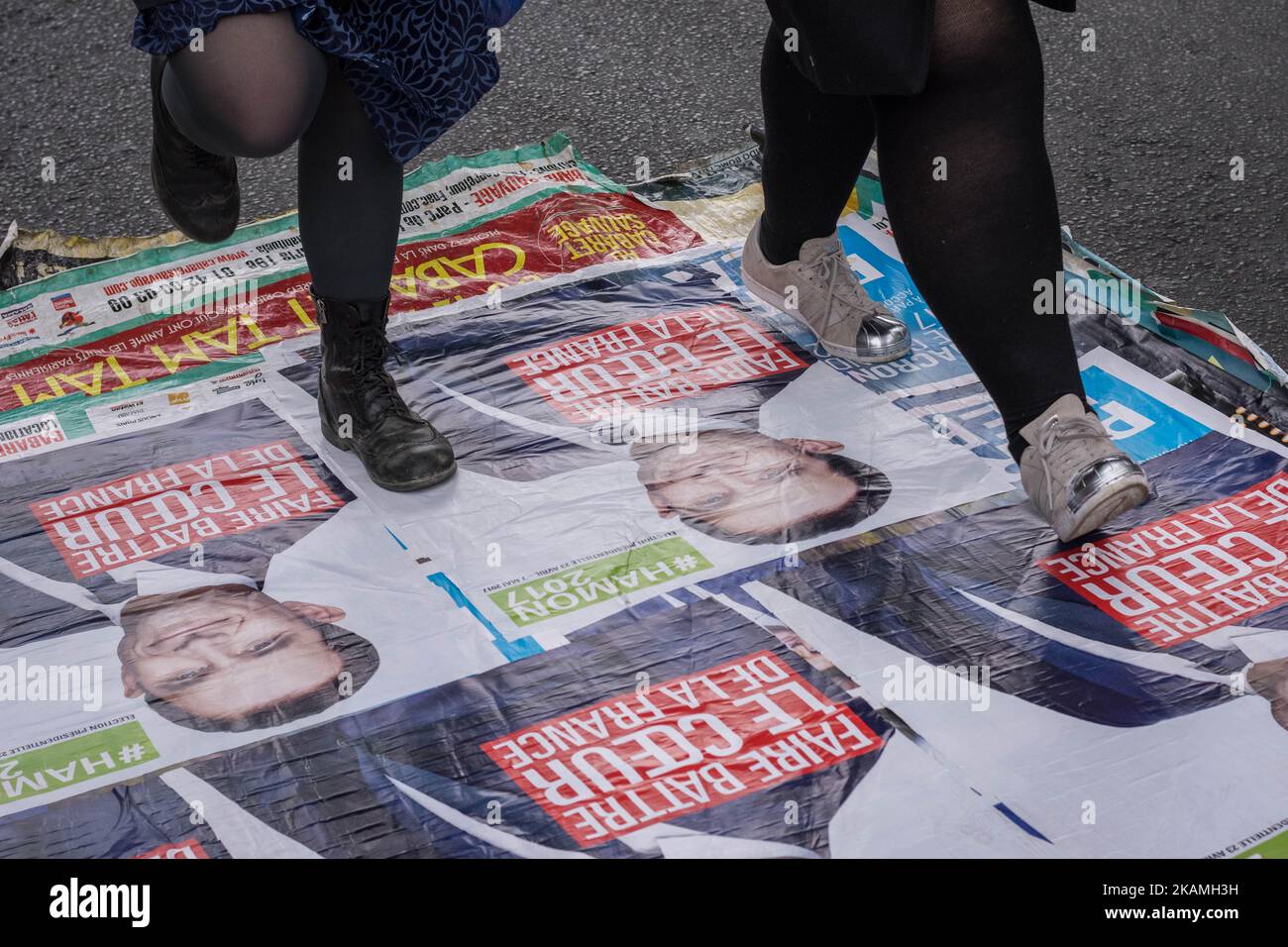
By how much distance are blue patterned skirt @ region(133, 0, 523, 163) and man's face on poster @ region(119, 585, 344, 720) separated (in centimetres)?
40

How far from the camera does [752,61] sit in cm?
213

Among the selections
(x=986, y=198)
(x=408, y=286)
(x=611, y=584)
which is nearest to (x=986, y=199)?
(x=986, y=198)

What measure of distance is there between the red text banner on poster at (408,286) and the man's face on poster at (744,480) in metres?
0.36

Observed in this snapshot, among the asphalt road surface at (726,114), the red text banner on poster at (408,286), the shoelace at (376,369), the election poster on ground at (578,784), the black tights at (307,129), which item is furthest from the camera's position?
the asphalt road surface at (726,114)

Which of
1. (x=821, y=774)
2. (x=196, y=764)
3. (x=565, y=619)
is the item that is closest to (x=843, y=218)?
(x=565, y=619)

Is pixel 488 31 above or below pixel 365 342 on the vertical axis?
above

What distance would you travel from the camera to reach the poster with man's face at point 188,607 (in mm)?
1046

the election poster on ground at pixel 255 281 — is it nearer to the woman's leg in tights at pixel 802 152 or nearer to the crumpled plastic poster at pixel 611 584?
the crumpled plastic poster at pixel 611 584

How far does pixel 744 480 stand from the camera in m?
1.30

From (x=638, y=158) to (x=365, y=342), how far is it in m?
0.69

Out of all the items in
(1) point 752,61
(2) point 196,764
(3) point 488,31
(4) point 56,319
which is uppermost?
(3) point 488,31

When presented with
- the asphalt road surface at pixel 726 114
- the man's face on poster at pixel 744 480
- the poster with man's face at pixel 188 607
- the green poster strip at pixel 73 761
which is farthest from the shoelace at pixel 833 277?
the green poster strip at pixel 73 761
